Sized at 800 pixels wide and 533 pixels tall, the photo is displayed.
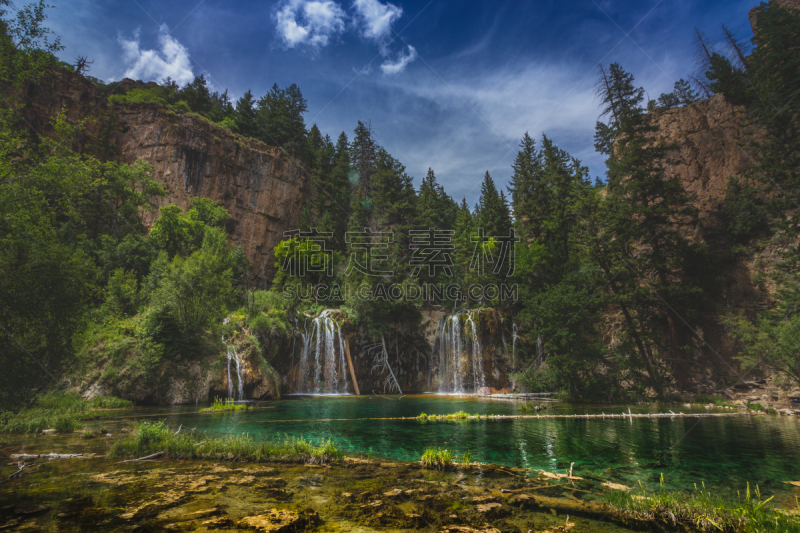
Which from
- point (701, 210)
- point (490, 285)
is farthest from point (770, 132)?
point (490, 285)

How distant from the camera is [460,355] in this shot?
100 feet

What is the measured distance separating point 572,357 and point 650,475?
16.8 metres

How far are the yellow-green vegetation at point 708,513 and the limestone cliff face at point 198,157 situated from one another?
42633 millimetres

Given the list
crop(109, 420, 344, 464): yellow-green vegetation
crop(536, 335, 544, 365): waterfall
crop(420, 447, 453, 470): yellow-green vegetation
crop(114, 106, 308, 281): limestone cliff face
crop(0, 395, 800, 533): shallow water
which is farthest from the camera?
crop(114, 106, 308, 281): limestone cliff face

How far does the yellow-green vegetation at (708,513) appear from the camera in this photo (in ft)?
12.7

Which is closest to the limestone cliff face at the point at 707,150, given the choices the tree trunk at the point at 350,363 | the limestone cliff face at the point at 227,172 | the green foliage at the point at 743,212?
the green foliage at the point at 743,212

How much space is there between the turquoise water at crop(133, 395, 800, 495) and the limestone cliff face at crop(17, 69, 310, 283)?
31.1 metres

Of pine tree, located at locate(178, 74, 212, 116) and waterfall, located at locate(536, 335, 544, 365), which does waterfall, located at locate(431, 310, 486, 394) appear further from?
pine tree, located at locate(178, 74, 212, 116)

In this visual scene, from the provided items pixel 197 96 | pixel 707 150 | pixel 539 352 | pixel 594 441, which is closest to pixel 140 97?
pixel 197 96

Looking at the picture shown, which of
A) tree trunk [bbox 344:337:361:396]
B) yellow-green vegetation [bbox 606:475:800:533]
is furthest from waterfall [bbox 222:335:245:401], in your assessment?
yellow-green vegetation [bbox 606:475:800:533]

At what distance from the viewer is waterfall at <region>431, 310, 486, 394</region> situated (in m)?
29.9

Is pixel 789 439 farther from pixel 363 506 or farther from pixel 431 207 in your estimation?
pixel 431 207

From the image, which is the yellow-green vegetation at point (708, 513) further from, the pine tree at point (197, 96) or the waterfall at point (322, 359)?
the pine tree at point (197, 96)

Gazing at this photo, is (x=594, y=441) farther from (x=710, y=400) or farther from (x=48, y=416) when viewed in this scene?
(x=48, y=416)
